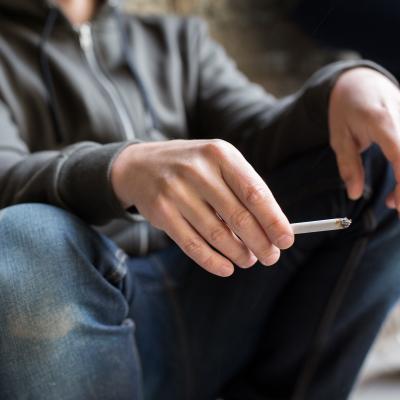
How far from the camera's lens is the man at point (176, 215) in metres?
0.39

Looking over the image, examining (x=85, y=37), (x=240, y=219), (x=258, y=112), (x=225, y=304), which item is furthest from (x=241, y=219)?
(x=85, y=37)

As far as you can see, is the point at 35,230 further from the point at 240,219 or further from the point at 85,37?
the point at 85,37

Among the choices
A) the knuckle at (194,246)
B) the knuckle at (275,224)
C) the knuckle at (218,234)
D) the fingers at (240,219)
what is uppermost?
the knuckle at (275,224)

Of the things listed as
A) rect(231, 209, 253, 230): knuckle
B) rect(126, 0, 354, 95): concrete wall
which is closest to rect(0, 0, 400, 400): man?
rect(231, 209, 253, 230): knuckle

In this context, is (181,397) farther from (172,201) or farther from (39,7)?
(39,7)

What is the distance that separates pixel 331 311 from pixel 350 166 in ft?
0.61

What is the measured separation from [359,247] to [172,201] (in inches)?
10.4

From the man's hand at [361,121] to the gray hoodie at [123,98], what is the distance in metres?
0.02

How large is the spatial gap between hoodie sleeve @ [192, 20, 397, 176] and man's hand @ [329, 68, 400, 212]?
2 cm

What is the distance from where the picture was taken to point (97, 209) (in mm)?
452

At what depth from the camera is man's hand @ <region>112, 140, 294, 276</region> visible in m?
0.35

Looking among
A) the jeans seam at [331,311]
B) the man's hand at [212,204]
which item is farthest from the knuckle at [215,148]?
the jeans seam at [331,311]

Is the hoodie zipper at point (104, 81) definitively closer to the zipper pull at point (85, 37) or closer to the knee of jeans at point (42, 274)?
the zipper pull at point (85, 37)

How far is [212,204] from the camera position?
0.37 meters
